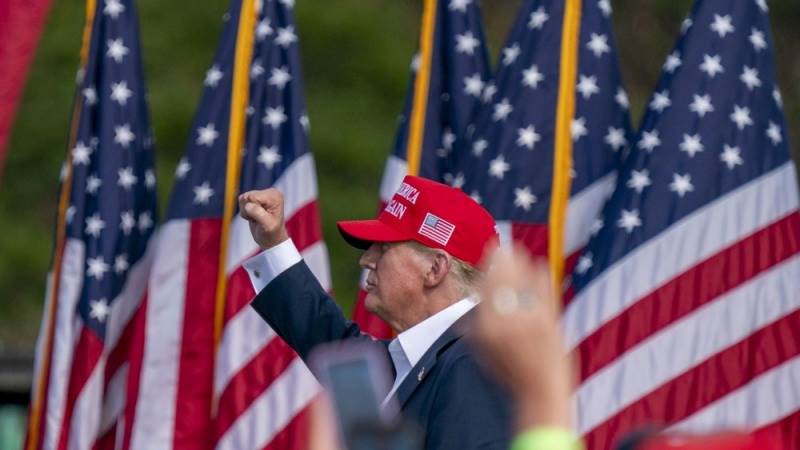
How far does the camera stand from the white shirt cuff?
4.66 m

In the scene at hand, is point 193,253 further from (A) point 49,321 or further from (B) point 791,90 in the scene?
(B) point 791,90

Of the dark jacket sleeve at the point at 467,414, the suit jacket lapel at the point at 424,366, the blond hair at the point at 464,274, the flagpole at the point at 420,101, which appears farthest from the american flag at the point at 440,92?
the dark jacket sleeve at the point at 467,414

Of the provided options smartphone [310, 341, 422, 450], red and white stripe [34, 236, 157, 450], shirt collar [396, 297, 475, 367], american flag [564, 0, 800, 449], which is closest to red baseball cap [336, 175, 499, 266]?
shirt collar [396, 297, 475, 367]

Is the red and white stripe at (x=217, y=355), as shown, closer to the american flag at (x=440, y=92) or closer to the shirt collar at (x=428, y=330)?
the american flag at (x=440, y=92)

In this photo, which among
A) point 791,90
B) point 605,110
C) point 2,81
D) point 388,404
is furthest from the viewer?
point 791,90

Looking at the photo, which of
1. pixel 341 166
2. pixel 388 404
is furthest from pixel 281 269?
pixel 341 166

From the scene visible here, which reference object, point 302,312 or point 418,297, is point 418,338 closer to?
point 418,297

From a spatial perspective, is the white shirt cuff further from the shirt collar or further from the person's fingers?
the shirt collar

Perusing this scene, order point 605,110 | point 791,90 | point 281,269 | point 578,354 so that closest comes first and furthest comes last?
point 281,269, point 578,354, point 605,110, point 791,90

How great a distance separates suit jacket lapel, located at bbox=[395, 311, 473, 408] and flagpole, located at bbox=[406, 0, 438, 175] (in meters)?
2.50

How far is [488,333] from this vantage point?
189cm

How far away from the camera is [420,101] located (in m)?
6.59

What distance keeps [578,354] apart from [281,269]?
161cm

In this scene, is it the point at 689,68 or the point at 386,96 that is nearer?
the point at 689,68
